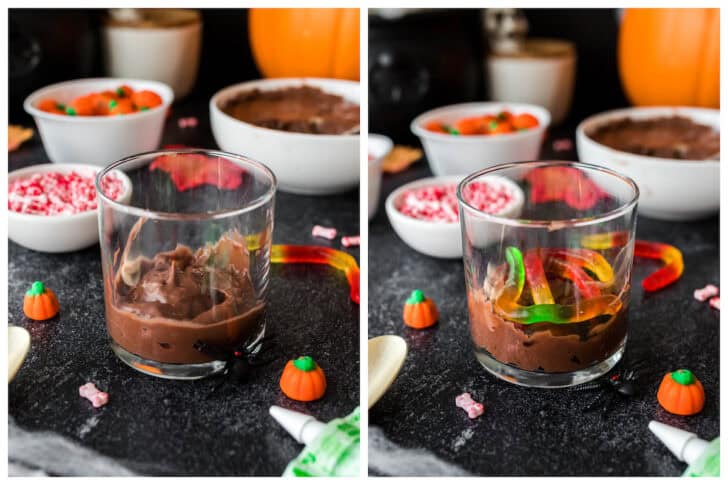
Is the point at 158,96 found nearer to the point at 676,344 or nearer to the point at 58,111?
the point at 58,111

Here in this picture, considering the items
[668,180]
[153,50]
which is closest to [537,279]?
[668,180]

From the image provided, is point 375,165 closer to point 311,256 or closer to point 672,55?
point 311,256

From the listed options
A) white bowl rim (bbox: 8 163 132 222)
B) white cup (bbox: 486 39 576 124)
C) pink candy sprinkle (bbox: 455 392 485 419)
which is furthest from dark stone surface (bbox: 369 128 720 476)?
white cup (bbox: 486 39 576 124)

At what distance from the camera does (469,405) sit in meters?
0.63

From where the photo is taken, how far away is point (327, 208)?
95cm

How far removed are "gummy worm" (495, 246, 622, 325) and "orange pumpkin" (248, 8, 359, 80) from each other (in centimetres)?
50

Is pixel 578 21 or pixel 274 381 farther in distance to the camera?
pixel 578 21

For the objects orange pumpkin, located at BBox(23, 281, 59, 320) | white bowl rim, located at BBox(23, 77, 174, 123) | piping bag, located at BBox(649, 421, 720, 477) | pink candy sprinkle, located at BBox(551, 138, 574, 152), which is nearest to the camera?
piping bag, located at BBox(649, 421, 720, 477)

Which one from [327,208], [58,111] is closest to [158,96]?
[58,111]

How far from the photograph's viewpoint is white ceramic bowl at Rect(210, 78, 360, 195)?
35.4 inches

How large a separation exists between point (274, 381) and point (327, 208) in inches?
12.8

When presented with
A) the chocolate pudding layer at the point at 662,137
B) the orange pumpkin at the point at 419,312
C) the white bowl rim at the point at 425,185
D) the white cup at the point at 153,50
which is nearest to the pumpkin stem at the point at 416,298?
the orange pumpkin at the point at 419,312

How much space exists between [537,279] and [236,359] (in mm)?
218

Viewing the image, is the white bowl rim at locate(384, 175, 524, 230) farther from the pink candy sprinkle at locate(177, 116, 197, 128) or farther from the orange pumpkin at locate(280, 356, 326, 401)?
the pink candy sprinkle at locate(177, 116, 197, 128)
